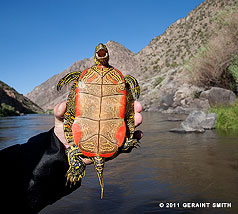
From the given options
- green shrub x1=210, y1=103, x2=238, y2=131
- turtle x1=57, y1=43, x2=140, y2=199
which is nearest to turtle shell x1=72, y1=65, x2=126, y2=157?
turtle x1=57, y1=43, x2=140, y2=199

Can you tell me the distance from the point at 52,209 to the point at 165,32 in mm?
73610

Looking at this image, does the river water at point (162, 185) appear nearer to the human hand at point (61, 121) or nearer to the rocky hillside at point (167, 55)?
the human hand at point (61, 121)

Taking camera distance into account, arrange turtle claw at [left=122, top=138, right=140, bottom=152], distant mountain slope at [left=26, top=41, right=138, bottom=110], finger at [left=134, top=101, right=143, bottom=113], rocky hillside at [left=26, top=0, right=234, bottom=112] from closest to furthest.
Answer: turtle claw at [left=122, top=138, right=140, bottom=152] < finger at [left=134, top=101, right=143, bottom=113] < rocky hillside at [left=26, top=0, right=234, bottom=112] < distant mountain slope at [left=26, top=41, right=138, bottom=110]

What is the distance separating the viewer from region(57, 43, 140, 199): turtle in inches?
76.7

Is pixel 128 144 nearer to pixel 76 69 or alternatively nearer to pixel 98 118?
pixel 98 118

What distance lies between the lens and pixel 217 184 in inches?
156

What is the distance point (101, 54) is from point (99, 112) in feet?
1.98

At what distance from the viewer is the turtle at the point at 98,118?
1.95 metres

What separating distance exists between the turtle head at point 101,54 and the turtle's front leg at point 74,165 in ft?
2.96

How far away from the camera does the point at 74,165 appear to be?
190 cm

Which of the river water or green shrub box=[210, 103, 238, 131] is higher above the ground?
green shrub box=[210, 103, 238, 131]

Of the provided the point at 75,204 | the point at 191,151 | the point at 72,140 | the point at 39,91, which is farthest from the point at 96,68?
the point at 39,91

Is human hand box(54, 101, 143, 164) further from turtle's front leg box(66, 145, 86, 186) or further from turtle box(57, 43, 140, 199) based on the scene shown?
turtle's front leg box(66, 145, 86, 186)

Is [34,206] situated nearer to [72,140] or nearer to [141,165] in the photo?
[72,140]
